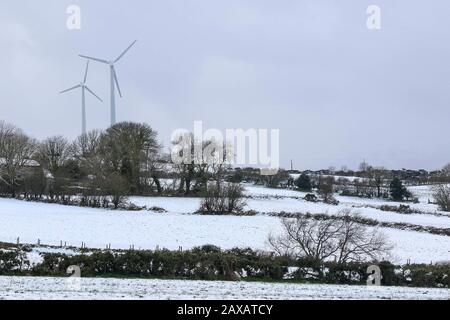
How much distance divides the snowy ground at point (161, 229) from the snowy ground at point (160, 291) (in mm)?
14529

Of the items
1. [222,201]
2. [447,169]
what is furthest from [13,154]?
[447,169]

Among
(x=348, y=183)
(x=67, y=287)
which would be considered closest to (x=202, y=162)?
(x=348, y=183)

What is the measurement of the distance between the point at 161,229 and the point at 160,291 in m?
27.1

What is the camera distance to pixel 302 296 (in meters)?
16.2

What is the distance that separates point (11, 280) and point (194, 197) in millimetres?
58592

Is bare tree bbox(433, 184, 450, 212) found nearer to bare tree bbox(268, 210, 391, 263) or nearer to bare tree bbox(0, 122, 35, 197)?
bare tree bbox(268, 210, 391, 263)

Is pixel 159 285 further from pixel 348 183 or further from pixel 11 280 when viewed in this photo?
pixel 348 183

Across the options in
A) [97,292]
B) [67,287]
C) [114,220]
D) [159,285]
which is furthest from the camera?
[114,220]

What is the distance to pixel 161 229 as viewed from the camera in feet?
141

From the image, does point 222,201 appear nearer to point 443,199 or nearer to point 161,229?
point 161,229

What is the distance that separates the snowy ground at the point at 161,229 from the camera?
35719 millimetres

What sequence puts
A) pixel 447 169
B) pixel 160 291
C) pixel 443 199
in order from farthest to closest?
pixel 447 169 < pixel 443 199 < pixel 160 291

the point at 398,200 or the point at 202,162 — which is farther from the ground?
the point at 202,162

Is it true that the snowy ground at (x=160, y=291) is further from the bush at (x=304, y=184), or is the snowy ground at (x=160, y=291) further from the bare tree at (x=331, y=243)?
the bush at (x=304, y=184)
